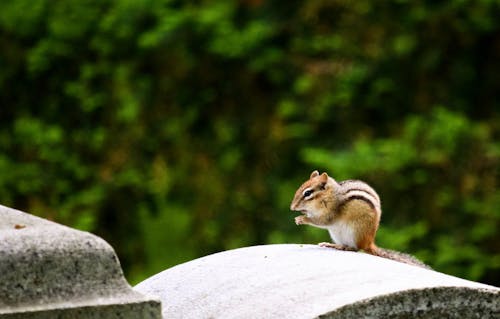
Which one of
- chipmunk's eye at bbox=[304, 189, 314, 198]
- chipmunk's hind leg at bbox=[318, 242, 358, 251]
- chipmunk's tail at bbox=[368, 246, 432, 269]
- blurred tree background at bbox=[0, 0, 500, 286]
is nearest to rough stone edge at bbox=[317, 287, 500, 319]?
chipmunk's tail at bbox=[368, 246, 432, 269]

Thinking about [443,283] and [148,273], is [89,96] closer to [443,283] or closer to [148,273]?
[148,273]

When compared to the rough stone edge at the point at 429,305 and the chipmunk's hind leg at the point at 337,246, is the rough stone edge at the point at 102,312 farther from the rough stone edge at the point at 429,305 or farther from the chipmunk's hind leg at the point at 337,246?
the chipmunk's hind leg at the point at 337,246

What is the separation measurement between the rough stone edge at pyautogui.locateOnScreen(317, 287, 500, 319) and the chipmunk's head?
1229 millimetres

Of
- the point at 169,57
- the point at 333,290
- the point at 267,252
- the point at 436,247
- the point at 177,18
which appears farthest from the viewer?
the point at 169,57

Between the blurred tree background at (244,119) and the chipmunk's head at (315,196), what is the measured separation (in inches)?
163

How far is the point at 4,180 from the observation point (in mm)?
10859

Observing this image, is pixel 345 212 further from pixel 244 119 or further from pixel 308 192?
pixel 244 119

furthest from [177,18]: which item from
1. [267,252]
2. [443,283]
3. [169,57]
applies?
[443,283]

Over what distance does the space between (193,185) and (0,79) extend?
2097 mm

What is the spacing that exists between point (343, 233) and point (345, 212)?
0.26 ft

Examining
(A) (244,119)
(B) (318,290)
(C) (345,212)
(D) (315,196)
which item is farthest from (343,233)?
(A) (244,119)

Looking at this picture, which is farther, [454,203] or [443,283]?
[454,203]

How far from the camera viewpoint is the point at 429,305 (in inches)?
142

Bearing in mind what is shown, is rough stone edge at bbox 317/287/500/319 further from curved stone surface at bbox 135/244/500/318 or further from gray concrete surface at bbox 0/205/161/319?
gray concrete surface at bbox 0/205/161/319
